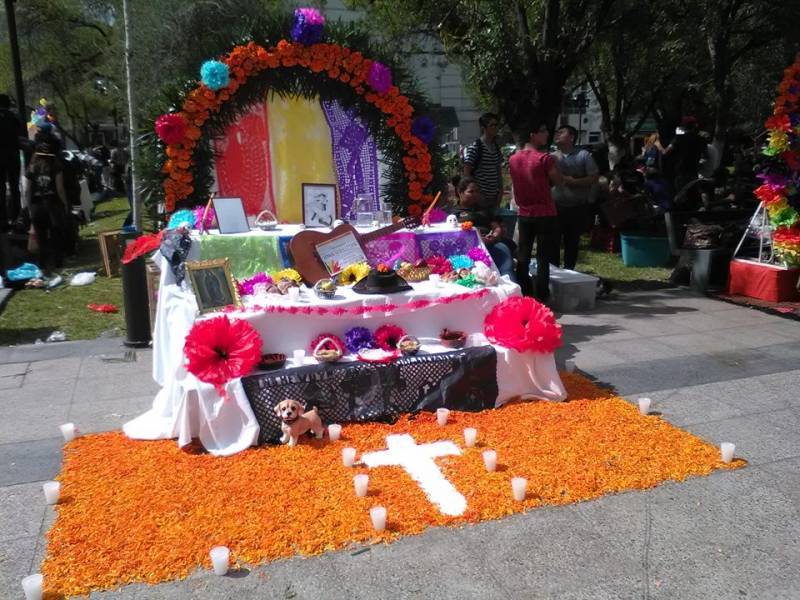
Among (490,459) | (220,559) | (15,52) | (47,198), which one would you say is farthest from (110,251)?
(220,559)

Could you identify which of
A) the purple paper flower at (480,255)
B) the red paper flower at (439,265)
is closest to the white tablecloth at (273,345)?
the red paper flower at (439,265)

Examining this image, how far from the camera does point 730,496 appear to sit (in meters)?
3.37

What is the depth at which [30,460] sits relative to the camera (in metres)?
3.88

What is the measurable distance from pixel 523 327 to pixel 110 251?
6.80 m

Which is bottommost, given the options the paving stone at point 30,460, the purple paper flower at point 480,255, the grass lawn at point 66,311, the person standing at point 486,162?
the paving stone at point 30,460

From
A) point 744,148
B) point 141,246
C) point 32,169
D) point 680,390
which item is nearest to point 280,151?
point 141,246

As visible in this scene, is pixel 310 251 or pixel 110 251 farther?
pixel 110 251

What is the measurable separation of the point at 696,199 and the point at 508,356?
8234mm

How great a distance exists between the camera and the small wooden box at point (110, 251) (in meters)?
9.19

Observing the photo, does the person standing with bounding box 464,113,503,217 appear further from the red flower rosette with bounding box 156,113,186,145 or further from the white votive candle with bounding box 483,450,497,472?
the white votive candle with bounding box 483,450,497,472

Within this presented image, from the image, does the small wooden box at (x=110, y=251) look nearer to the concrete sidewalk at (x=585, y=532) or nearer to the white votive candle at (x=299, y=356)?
the concrete sidewalk at (x=585, y=532)

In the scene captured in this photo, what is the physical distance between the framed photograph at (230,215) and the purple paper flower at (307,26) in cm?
144

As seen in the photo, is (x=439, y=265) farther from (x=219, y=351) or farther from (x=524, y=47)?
(x=524, y=47)

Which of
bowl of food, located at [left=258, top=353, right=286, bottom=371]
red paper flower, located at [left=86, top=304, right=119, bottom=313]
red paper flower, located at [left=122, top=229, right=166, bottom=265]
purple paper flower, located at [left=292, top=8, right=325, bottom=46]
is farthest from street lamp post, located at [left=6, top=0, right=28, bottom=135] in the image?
bowl of food, located at [left=258, top=353, right=286, bottom=371]
